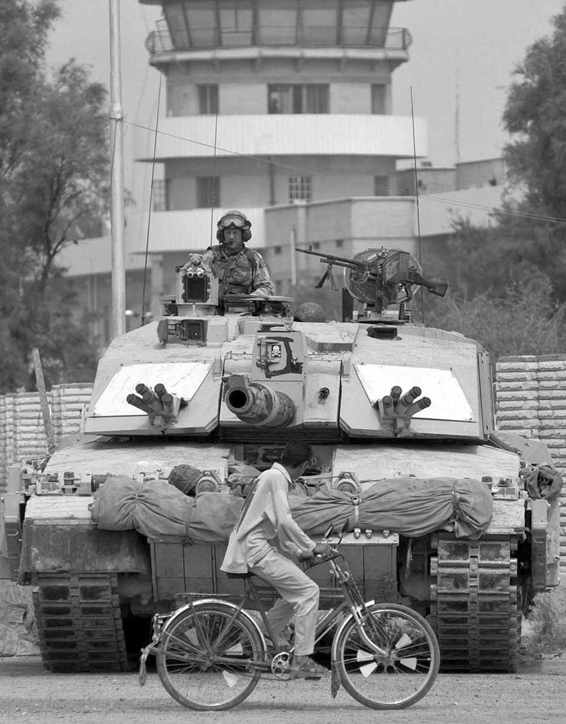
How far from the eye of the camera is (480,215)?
220ft

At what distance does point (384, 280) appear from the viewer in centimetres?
1850

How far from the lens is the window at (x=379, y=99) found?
8188 centimetres

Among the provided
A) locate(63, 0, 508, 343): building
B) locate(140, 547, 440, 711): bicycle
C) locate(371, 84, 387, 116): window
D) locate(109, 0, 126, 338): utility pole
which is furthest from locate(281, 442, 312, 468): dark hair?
locate(371, 84, 387, 116): window

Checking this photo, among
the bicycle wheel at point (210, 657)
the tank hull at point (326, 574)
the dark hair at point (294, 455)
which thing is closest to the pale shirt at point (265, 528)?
the bicycle wheel at point (210, 657)

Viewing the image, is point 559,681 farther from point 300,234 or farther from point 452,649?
point 300,234

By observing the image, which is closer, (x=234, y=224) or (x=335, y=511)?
(x=335, y=511)

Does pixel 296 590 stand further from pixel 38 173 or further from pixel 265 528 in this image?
pixel 38 173

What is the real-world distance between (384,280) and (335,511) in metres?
4.15

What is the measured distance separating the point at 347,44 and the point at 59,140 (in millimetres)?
40502

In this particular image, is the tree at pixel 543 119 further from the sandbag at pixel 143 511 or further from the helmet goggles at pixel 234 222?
the sandbag at pixel 143 511

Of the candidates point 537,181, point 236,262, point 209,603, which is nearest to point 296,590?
point 209,603

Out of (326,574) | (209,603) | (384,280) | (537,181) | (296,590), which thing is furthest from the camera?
(537,181)

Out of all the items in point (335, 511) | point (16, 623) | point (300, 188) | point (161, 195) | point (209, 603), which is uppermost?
point (300, 188)

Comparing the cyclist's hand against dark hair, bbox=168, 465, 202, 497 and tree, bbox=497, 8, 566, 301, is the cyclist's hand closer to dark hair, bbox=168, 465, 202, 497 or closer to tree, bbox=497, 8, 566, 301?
dark hair, bbox=168, 465, 202, 497
